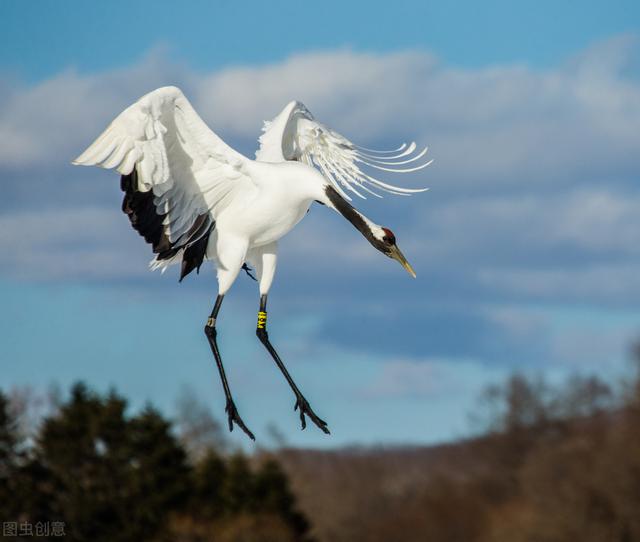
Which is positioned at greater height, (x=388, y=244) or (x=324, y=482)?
(x=324, y=482)

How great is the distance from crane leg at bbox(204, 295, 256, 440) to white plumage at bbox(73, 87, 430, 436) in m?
0.01

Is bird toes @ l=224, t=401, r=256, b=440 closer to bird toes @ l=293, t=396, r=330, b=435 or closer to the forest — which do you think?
bird toes @ l=293, t=396, r=330, b=435

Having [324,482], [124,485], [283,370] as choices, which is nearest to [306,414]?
[283,370]

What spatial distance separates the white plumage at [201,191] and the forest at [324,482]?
36.8 m

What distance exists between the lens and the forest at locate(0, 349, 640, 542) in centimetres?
6175

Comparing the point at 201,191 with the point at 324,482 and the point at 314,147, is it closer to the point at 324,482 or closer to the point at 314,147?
the point at 314,147

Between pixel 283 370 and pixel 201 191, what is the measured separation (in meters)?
1.46

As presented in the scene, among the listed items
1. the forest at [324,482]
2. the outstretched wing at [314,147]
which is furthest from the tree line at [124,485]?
the outstretched wing at [314,147]

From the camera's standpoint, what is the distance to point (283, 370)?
10594mm

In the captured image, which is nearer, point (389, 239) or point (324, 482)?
point (389, 239)

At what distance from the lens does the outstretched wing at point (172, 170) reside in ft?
33.4

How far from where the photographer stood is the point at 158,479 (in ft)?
205

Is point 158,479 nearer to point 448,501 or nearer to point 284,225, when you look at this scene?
point 448,501

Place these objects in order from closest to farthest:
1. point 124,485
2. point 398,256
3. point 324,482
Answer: point 398,256 < point 124,485 < point 324,482
